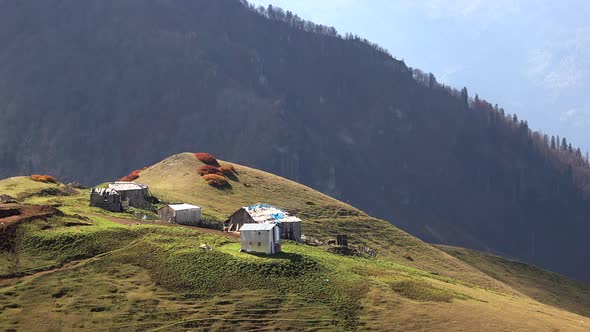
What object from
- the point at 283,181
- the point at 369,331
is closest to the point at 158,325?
the point at 369,331

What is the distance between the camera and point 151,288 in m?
52.6

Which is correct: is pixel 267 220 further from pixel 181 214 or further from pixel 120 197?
pixel 120 197

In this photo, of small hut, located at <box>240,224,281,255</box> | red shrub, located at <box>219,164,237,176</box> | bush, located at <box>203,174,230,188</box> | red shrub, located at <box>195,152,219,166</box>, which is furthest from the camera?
red shrub, located at <box>195,152,219,166</box>

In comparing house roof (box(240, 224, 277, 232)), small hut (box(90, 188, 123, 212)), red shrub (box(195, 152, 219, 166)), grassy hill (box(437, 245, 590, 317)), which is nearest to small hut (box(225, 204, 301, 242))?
small hut (box(90, 188, 123, 212))

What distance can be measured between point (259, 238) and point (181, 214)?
61.0ft

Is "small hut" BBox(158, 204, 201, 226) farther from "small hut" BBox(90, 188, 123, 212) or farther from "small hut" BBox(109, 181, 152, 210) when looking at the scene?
"small hut" BBox(109, 181, 152, 210)

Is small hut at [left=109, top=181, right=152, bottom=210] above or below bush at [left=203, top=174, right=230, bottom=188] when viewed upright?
below

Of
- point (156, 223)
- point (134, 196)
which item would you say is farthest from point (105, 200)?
point (156, 223)

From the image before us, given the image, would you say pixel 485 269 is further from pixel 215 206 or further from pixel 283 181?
pixel 215 206

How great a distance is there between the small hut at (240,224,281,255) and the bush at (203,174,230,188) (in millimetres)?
47378

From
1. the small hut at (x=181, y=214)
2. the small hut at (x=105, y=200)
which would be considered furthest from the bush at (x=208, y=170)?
the small hut at (x=181, y=214)

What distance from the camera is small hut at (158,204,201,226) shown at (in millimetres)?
76500

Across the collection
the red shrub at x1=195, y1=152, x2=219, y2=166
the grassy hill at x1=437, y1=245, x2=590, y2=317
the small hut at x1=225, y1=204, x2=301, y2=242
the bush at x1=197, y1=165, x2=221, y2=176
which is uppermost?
the red shrub at x1=195, y1=152, x2=219, y2=166

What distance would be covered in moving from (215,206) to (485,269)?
55.2 metres
